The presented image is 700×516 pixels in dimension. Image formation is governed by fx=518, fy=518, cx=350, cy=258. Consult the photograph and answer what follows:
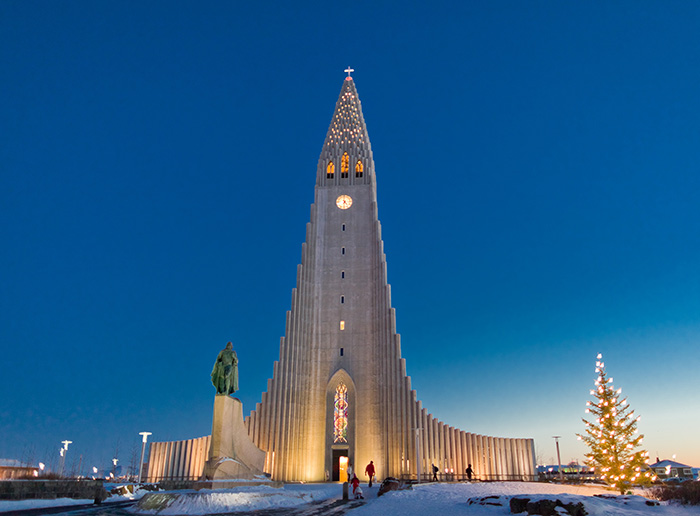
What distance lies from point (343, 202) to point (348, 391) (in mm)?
15942

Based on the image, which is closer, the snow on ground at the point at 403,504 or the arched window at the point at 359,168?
the snow on ground at the point at 403,504

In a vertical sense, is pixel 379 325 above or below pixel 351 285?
below

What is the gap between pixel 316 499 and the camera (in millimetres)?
21078

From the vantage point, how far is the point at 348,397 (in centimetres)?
3916

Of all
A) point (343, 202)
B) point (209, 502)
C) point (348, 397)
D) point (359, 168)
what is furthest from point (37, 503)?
point (359, 168)

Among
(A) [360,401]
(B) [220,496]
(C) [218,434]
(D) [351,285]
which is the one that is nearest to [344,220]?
(D) [351,285]

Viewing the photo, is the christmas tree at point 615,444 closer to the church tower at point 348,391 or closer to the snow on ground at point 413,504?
the snow on ground at point 413,504

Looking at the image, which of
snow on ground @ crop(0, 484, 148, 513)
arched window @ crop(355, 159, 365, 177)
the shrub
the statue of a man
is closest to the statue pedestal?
the statue of a man

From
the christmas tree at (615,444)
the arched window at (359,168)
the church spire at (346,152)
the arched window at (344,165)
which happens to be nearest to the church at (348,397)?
the arched window at (359,168)

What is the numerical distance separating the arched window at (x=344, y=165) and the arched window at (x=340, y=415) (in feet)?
60.5

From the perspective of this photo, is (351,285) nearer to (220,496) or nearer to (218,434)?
(218,434)

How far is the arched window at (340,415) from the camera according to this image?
38.4 m

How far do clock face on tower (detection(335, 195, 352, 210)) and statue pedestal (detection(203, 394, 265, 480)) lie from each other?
24.0 meters

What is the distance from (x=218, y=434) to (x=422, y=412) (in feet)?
63.1
